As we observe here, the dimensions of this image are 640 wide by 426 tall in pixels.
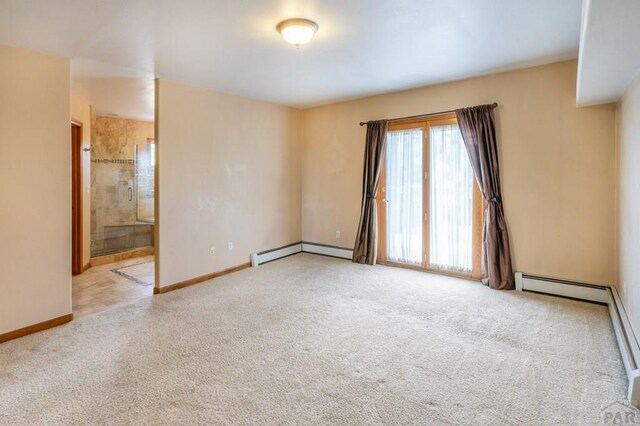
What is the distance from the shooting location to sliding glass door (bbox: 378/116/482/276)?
4398 mm

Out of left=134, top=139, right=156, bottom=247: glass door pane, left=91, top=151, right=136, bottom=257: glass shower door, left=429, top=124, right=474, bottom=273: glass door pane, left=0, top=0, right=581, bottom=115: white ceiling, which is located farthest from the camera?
left=134, top=139, right=156, bottom=247: glass door pane

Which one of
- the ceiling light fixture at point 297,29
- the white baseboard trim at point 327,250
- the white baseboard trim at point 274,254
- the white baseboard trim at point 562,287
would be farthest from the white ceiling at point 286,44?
the white baseboard trim at point 327,250

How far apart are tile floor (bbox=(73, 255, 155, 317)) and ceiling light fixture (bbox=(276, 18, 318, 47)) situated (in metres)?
3.23

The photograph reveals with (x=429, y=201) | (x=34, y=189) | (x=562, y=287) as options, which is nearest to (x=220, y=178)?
(x=34, y=189)

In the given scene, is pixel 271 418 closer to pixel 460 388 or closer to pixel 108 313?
pixel 460 388

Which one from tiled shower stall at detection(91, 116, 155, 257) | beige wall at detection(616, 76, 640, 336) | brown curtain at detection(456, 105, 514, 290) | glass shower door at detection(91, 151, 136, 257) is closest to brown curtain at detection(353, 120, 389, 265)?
brown curtain at detection(456, 105, 514, 290)

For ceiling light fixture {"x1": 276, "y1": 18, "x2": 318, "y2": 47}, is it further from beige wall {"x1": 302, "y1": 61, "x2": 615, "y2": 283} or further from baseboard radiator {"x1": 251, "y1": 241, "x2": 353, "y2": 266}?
baseboard radiator {"x1": 251, "y1": 241, "x2": 353, "y2": 266}

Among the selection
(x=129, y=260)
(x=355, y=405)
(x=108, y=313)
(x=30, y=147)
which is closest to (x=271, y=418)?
(x=355, y=405)

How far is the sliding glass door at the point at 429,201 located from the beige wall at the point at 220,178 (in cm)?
172

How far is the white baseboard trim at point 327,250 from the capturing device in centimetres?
559

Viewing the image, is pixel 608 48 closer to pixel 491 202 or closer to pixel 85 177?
pixel 491 202

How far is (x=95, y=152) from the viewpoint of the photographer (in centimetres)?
589

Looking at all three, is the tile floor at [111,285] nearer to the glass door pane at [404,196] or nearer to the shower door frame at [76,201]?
the shower door frame at [76,201]

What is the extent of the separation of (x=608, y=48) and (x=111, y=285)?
17.8 feet
